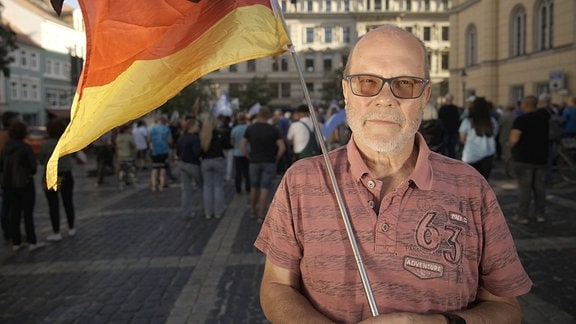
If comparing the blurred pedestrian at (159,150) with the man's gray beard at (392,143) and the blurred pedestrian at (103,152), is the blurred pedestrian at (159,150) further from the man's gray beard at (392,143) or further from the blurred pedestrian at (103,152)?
the man's gray beard at (392,143)

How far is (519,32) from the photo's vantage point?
3011cm

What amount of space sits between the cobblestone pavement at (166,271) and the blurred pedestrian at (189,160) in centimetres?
32

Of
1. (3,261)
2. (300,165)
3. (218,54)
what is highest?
(218,54)

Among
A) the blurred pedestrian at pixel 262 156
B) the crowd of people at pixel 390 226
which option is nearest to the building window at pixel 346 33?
the blurred pedestrian at pixel 262 156

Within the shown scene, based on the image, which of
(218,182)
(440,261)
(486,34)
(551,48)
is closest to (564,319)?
(440,261)

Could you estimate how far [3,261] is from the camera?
6938mm

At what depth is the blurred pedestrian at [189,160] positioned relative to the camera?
9.50 m

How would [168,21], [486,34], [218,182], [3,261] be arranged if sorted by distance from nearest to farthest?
[168,21]
[3,261]
[218,182]
[486,34]

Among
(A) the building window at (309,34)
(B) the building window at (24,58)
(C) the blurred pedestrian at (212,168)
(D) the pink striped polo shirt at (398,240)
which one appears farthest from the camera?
Answer: (A) the building window at (309,34)

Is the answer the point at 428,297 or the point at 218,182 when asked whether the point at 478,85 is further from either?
the point at 428,297

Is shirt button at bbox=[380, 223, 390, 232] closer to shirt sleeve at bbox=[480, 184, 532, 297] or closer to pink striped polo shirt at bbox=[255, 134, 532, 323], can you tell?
pink striped polo shirt at bbox=[255, 134, 532, 323]

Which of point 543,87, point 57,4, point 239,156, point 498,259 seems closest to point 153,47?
point 57,4

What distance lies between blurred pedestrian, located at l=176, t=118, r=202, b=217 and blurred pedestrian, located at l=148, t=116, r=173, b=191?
3570 mm

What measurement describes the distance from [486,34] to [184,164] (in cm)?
2769
